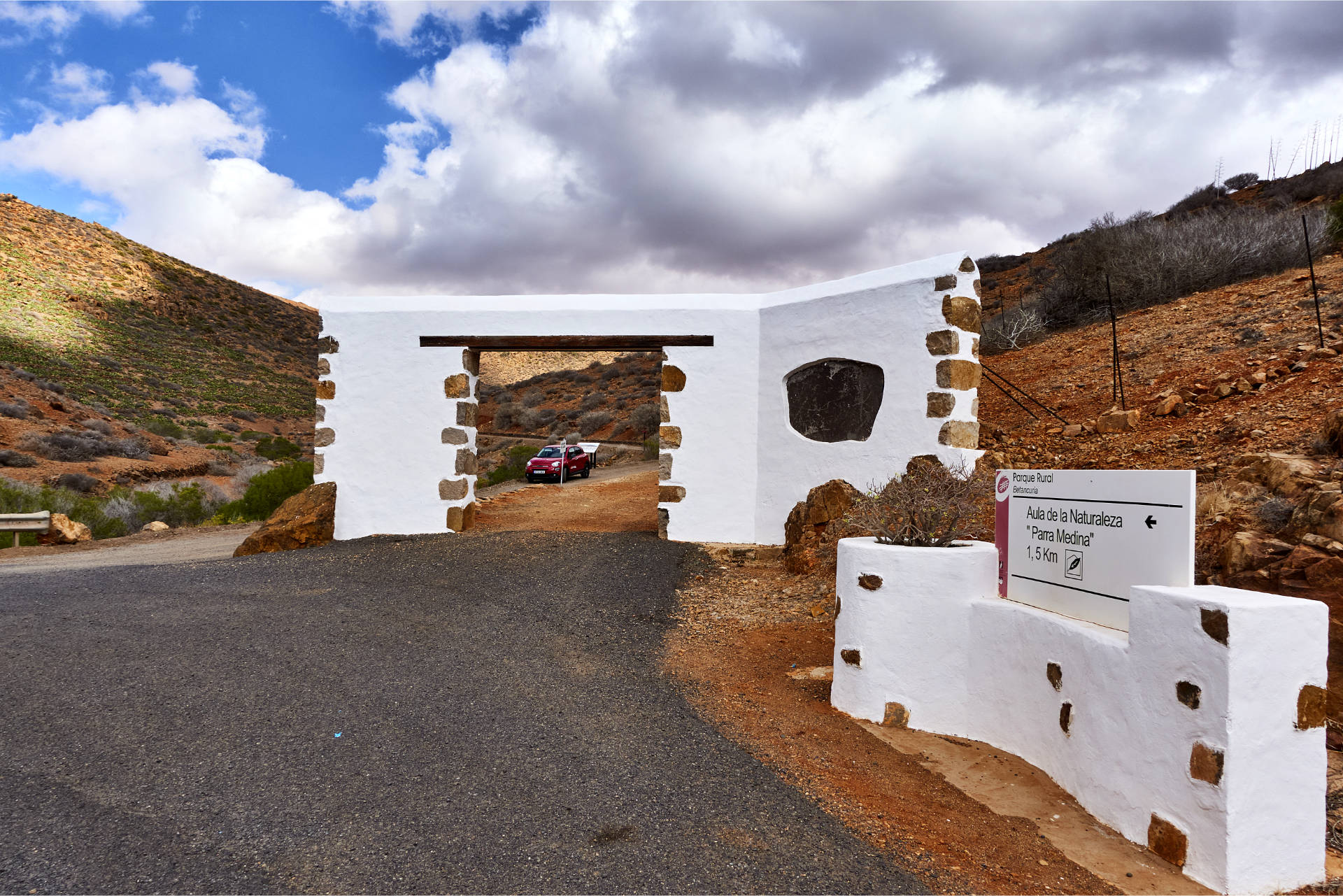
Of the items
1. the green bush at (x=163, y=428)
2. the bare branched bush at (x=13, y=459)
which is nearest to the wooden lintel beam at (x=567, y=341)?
the bare branched bush at (x=13, y=459)

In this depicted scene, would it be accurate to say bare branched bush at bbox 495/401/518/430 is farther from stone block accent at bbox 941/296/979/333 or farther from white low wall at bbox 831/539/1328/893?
white low wall at bbox 831/539/1328/893

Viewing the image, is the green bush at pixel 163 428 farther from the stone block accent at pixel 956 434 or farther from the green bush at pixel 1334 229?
the green bush at pixel 1334 229

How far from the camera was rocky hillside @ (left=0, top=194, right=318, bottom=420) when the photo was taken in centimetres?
2699

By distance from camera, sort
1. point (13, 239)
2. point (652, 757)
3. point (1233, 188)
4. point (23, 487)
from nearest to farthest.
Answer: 1. point (652, 757)
2. point (23, 487)
3. point (1233, 188)
4. point (13, 239)

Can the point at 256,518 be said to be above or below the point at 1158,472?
below

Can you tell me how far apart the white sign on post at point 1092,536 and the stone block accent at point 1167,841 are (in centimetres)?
93

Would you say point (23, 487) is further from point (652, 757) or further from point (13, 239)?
point (13, 239)

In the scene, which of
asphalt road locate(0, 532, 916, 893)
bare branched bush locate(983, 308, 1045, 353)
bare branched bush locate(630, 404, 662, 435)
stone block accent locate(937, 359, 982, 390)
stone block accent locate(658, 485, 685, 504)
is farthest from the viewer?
bare branched bush locate(630, 404, 662, 435)

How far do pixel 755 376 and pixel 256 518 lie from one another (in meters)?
11.0

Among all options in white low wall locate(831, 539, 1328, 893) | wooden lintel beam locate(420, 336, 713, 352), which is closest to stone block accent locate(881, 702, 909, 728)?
white low wall locate(831, 539, 1328, 893)

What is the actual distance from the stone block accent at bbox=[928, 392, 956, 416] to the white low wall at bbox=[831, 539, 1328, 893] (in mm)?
3709

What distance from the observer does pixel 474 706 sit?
189 inches

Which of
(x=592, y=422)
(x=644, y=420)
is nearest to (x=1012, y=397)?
(x=644, y=420)

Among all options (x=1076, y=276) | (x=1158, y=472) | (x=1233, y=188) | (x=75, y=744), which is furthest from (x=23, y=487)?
(x=1233, y=188)
